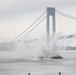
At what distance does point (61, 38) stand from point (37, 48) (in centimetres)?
882

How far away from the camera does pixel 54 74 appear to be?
40.2 m

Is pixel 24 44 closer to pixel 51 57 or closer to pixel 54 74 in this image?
pixel 51 57

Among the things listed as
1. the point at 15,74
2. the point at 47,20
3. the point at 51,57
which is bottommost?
the point at 15,74

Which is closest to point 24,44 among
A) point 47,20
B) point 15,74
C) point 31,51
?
point 31,51

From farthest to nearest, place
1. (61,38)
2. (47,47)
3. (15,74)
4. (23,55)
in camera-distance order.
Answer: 1. (23,55)
2. (47,47)
3. (61,38)
4. (15,74)

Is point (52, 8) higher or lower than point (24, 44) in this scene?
higher

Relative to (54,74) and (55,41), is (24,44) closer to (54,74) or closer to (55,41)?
(55,41)

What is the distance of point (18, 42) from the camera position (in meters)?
82.3

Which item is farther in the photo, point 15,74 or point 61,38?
point 61,38

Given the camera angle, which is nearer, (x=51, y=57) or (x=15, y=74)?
(x=15, y=74)

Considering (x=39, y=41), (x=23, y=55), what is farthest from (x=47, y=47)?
(x=23, y=55)

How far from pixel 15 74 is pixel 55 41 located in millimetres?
32947

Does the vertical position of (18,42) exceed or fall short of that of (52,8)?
it falls short

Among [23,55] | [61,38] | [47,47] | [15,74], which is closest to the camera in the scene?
[15,74]
